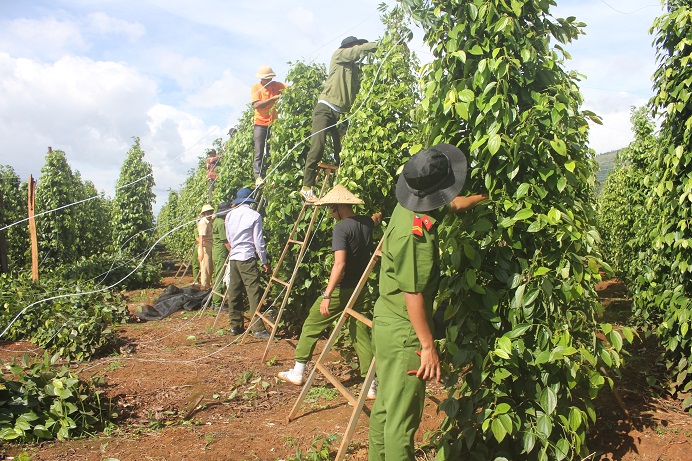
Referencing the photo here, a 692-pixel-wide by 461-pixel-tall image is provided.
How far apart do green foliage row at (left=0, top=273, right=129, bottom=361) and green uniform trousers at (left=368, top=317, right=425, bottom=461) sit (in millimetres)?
4187

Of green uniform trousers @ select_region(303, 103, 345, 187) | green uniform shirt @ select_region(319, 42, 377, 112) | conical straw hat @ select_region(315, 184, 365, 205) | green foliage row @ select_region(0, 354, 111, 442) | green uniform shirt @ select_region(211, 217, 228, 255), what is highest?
green uniform shirt @ select_region(319, 42, 377, 112)

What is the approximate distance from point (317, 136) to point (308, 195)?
0.73 metres

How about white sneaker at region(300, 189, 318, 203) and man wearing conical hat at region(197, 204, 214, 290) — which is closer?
white sneaker at region(300, 189, 318, 203)

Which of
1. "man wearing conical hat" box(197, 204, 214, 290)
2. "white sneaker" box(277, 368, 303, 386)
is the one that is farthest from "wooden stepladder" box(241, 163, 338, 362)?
"man wearing conical hat" box(197, 204, 214, 290)

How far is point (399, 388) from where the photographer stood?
287 centimetres

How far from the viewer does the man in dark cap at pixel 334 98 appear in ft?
20.6

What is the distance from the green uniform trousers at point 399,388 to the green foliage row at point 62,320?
4.19 meters

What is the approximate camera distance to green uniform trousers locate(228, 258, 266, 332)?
7242 millimetres

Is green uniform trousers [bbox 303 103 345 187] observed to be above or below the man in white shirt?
above

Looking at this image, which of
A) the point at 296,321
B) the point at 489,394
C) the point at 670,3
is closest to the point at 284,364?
the point at 296,321

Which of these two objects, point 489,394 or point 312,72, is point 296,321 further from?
point 489,394

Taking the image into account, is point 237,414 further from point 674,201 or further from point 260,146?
point 260,146

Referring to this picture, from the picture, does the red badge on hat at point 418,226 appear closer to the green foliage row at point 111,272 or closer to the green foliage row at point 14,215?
the green foliage row at point 111,272

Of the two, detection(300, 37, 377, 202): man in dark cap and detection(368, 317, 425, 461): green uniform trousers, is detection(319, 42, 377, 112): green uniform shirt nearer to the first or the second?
detection(300, 37, 377, 202): man in dark cap
